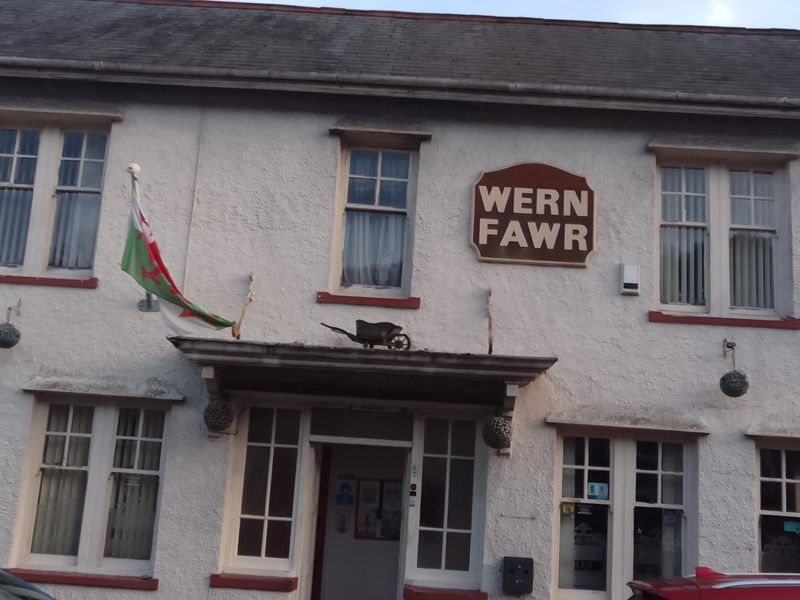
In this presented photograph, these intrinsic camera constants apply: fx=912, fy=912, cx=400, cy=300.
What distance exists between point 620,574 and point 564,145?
4.52 meters

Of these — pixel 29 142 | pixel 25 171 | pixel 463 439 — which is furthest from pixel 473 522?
pixel 29 142

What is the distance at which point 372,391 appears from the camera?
927cm

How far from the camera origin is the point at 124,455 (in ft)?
31.3

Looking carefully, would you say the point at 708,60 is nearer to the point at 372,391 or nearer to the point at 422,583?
the point at 372,391

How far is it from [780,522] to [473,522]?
3092mm

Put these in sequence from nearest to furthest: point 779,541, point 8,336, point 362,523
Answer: point 779,541 → point 8,336 → point 362,523

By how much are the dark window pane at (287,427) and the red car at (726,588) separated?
4942mm

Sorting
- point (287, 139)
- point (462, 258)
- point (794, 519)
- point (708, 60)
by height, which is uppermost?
point (708, 60)

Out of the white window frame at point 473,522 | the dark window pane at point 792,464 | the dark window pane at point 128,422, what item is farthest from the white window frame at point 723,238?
the dark window pane at point 128,422

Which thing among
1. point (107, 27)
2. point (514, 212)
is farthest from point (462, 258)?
point (107, 27)

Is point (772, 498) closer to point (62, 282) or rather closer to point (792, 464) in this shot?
point (792, 464)

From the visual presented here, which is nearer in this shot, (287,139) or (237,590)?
(237,590)

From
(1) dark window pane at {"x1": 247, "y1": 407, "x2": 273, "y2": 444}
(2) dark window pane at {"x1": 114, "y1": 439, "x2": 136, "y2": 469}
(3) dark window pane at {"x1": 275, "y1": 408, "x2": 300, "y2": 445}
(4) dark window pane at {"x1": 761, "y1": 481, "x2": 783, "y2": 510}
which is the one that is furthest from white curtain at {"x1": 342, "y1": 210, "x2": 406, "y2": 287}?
(4) dark window pane at {"x1": 761, "y1": 481, "x2": 783, "y2": 510}

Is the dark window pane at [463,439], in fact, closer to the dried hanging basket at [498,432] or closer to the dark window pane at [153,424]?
the dried hanging basket at [498,432]
